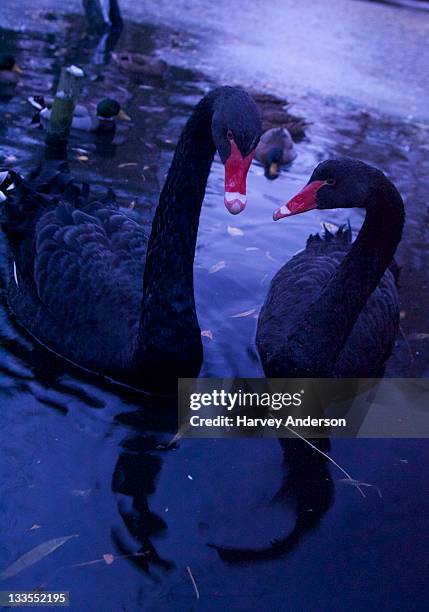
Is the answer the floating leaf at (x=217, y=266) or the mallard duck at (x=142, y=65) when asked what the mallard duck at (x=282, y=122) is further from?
the floating leaf at (x=217, y=266)

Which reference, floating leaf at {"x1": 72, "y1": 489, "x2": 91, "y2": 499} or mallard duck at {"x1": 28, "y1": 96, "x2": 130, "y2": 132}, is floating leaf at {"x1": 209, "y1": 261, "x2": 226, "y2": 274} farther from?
mallard duck at {"x1": 28, "y1": 96, "x2": 130, "y2": 132}

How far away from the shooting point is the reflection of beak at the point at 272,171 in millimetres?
6387

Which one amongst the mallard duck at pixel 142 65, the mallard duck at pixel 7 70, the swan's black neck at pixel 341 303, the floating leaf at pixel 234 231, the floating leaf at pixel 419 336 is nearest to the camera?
the swan's black neck at pixel 341 303

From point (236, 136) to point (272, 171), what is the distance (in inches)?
167

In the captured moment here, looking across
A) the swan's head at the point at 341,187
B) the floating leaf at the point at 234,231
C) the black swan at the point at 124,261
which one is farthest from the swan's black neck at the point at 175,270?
the floating leaf at the point at 234,231

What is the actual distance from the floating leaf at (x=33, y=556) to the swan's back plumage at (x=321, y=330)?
1.29 meters

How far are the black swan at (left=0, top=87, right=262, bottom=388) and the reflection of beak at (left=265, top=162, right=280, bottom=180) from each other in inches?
120

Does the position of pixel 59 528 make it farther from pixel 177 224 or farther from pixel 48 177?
pixel 48 177

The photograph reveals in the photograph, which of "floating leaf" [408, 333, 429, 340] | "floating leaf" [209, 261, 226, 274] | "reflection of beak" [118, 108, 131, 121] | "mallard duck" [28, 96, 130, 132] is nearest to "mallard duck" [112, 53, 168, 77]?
"reflection of beak" [118, 108, 131, 121]

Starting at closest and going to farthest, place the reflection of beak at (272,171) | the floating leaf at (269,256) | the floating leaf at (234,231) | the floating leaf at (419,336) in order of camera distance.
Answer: the floating leaf at (419,336) < the floating leaf at (269,256) < the floating leaf at (234,231) < the reflection of beak at (272,171)

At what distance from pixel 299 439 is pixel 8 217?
6.18 feet

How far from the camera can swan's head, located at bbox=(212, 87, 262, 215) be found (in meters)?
2.23

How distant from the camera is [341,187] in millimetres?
2805

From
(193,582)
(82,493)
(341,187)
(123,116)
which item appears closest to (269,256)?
(341,187)
